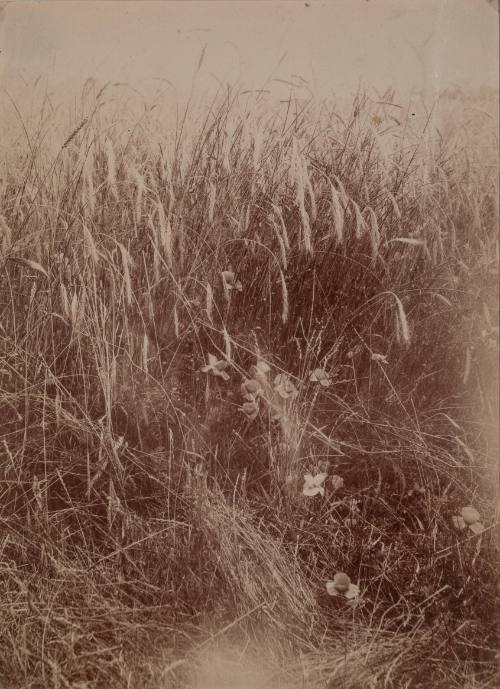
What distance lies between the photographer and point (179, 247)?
1.21 m

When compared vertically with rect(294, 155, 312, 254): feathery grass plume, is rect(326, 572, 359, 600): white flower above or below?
below

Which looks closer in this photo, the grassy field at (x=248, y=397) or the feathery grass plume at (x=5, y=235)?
the grassy field at (x=248, y=397)

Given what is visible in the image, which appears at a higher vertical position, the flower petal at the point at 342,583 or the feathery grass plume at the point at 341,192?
the feathery grass plume at the point at 341,192

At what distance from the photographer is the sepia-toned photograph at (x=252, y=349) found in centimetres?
115

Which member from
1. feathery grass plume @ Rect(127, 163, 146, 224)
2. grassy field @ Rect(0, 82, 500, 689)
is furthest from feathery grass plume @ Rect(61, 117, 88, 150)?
feathery grass plume @ Rect(127, 163, 146, 224)

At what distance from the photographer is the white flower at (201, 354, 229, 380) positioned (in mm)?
1199

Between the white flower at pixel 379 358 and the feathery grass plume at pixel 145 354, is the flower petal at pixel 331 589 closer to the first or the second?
the white flower at pixel 379 358

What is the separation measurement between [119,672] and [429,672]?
0.59 metres

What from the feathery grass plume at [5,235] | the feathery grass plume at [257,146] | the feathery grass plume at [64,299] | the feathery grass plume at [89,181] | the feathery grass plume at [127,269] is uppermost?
the feathery grass plume at [257,146]

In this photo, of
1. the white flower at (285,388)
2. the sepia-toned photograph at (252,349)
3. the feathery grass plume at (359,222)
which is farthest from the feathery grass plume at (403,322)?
the white flower at (285,388)

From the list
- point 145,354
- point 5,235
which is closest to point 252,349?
point 145,354

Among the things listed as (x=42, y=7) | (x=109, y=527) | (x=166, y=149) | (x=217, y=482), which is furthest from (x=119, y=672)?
(x=42, y=7)

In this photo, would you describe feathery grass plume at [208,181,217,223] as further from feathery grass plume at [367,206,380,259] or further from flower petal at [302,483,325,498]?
flower petal at [302,483,325,498]

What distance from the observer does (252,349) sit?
1.20m
